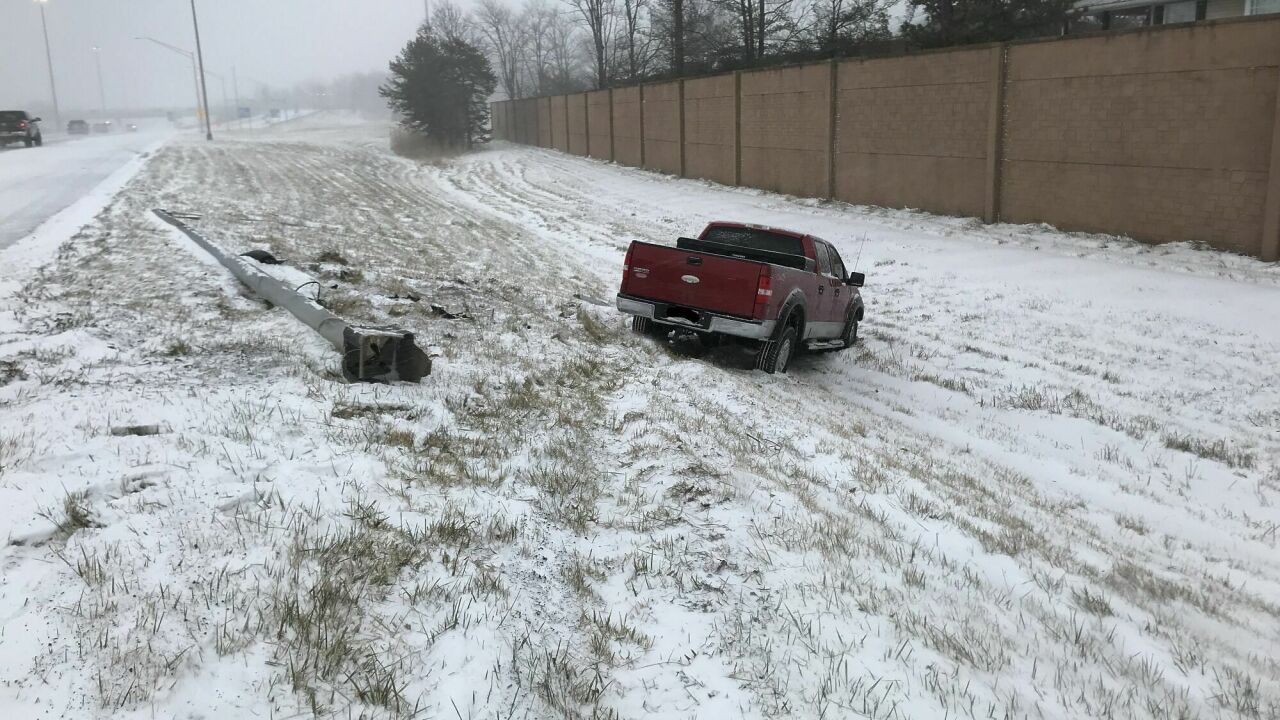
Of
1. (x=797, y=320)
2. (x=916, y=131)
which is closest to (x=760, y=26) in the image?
(x=916, y=131)

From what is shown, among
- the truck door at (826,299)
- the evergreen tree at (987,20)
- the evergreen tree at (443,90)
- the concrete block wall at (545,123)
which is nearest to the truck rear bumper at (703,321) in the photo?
the truck door at (826,299)

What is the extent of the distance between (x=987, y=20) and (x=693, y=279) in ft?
75.1

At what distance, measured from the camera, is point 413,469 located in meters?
5.44

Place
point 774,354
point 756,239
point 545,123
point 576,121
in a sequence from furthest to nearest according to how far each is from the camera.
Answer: point 545,123, point 576,121, point 756,239, point 774,354

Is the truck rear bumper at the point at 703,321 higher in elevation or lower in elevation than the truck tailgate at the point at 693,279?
lower

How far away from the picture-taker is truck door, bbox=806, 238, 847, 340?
10812mm

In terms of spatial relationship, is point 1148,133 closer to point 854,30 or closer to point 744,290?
point 744,290

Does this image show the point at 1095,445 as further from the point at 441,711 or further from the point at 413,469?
the point at 441,711

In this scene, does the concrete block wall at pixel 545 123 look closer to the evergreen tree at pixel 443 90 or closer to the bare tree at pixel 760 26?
the evergreen tree at pixel 443 90

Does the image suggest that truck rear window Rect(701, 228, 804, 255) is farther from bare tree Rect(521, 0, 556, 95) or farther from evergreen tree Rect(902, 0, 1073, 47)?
bare tree Rect(521, 0, 556, 95)

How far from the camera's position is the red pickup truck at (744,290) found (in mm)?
9539

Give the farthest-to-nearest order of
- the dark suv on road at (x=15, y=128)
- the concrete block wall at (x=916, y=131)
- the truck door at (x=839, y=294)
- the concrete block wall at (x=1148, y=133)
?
the dark suv on road at (x=15, y=128), the concrete block wall at (x=916, y=131), the concrete block wall at (x=1148, y=133), the truck door at (x=839, y=294)

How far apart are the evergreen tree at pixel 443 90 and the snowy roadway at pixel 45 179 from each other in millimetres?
18284

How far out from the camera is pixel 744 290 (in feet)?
31.1
